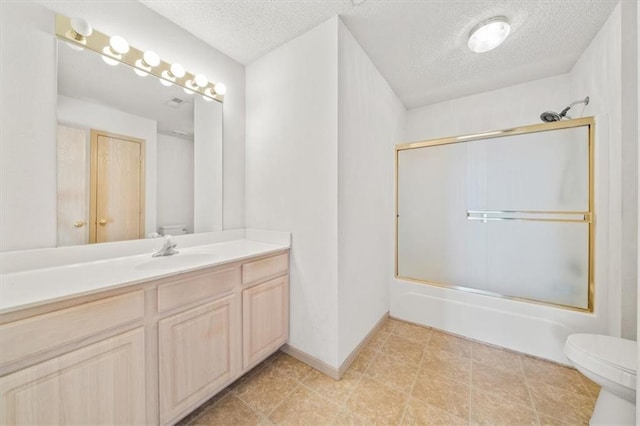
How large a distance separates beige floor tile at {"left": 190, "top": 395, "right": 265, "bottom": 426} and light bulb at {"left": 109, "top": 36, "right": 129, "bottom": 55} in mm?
2184

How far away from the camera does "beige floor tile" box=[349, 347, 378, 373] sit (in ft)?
5.37

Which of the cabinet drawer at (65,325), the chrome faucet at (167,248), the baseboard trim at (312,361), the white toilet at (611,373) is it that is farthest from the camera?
the baseboard trim at (312,361)

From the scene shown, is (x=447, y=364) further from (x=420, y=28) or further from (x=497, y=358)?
(x=420, y=28)

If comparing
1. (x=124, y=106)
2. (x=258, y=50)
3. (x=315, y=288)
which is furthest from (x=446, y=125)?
(x=124, y=106)

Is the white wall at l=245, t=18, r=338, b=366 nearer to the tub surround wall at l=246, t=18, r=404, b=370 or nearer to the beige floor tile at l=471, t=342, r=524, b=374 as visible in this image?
the tub surround wall at l=246, t=18, r=404, b=370

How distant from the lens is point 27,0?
111 cm

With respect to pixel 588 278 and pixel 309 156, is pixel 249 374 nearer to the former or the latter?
pixel 309 156

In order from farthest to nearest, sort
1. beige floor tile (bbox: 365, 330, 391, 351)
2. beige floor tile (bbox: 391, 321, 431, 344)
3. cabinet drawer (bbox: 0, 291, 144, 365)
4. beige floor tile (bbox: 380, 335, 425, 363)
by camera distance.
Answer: beige floor tile (bbox: 391, 321, 431, 344) → beige floor tile (bbox: 365, 330, 391, 351) → beige floor tile (bbox: 380, 335, 425, 363) → cabinet drawer (bbox: 0, 291, 144, 365)

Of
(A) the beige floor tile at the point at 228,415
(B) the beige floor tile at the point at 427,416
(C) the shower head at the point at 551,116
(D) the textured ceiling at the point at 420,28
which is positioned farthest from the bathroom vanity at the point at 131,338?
(C) the shower head at the point at 551,116

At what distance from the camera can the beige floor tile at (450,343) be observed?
72.2 inches

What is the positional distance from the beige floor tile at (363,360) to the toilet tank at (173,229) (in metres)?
1.60

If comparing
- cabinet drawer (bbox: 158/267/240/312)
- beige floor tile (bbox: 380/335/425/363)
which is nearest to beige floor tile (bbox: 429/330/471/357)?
beige floor tile (bbox: 380/335/425/363)

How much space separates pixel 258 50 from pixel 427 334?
2888 mm

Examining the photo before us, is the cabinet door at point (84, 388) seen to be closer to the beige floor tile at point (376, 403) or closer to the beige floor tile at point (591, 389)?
the beige floor tile at point (376, 403)
